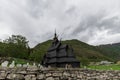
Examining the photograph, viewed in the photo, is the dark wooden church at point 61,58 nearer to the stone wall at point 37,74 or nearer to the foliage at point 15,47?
the foliage at point 15,47

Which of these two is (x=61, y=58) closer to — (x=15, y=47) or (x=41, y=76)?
(x=15, y=47)

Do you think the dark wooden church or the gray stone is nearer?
the gray stone

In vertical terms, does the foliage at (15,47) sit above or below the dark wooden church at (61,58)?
above

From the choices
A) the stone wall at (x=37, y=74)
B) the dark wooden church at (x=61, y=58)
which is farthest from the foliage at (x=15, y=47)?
the stone wall at (x=37, y=74)

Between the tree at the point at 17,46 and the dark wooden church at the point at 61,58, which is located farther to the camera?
the tree at the point at 17,46

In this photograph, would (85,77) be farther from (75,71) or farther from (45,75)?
(45,75)

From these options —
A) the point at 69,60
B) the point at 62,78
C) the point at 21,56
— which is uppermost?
the point at 21,56

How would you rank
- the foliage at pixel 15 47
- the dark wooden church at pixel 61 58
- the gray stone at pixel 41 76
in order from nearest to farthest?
the gray stone at pixel 41 76 → the dark wooden church at pixel 61 58 → the foliage at pixel 15 47

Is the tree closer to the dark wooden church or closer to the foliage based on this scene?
the foliage

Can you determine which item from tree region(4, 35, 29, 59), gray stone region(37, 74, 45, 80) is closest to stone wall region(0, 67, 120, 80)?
gray stone region(37, 74, 45, 80)

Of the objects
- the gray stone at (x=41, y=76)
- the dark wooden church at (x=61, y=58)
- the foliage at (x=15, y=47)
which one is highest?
the foliage at (x=15, y=47)

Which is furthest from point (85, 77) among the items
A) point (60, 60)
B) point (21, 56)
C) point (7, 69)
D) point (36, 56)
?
point (21, 56)

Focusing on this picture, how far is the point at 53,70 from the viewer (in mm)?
10031

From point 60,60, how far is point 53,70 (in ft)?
109
